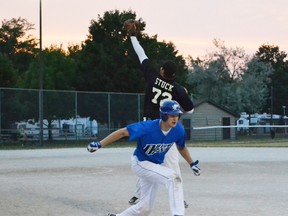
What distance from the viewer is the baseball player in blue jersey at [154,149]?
25.2 ft

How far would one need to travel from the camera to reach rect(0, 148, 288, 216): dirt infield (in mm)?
10367

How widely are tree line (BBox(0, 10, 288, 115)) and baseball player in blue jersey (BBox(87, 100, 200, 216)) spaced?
56817 millimetres

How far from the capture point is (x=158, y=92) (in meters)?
10.1

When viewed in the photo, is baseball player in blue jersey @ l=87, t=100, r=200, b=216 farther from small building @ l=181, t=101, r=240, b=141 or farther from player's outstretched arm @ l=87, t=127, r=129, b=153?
small building @ l=181, t=101, r=240, b=141

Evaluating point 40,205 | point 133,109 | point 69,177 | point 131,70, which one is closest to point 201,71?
point 131,70

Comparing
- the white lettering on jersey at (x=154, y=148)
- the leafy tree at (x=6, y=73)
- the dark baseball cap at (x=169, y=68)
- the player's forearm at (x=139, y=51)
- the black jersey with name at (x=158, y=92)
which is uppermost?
the leafy tree at (x=6, y=73)

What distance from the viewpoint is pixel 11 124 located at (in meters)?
44.1

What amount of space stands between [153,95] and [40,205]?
2.45 meters

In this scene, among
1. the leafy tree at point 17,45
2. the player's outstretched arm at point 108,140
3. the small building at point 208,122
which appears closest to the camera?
the player's outstretched arm at point 108,140

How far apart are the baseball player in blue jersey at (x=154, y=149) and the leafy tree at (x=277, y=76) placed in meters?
103

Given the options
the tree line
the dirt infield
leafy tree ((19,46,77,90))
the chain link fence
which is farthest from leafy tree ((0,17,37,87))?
the dirt infield

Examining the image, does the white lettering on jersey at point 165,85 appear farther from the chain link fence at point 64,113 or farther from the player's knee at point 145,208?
the chain link fence at point 64,113

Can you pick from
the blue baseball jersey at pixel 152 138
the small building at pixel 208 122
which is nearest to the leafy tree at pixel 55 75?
the small building at pixel 208 122

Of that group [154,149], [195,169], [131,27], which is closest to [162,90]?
[131,27]
